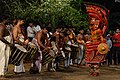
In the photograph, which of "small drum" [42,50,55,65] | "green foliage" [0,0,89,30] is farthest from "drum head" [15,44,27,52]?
"green foliage" [0,0,89,30]

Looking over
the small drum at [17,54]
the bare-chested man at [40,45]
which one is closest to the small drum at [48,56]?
the bare-chested man at [40,45]

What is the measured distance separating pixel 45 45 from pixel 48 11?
7.67m

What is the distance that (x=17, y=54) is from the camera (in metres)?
11.6

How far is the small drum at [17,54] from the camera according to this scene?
38.0ft

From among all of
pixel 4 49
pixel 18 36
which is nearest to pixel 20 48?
pixel 4 49

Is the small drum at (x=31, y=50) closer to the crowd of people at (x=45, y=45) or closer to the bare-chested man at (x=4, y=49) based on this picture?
the crowd of people at (x=45, y=45)

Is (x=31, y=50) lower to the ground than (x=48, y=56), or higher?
higher

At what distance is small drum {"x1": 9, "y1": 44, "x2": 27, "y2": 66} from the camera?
38.0 ft

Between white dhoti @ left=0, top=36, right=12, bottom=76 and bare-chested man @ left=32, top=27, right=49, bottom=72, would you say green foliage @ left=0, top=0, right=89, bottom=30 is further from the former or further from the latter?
white dhoti @ left=0, top=36, right=12, bottom=76

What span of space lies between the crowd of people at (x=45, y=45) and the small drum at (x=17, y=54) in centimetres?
13

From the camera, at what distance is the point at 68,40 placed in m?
15.9

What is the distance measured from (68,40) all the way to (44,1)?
5.58 meters

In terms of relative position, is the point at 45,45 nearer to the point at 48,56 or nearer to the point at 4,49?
the point at 48,56

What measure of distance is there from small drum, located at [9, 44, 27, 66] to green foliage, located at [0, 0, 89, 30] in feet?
25.9
